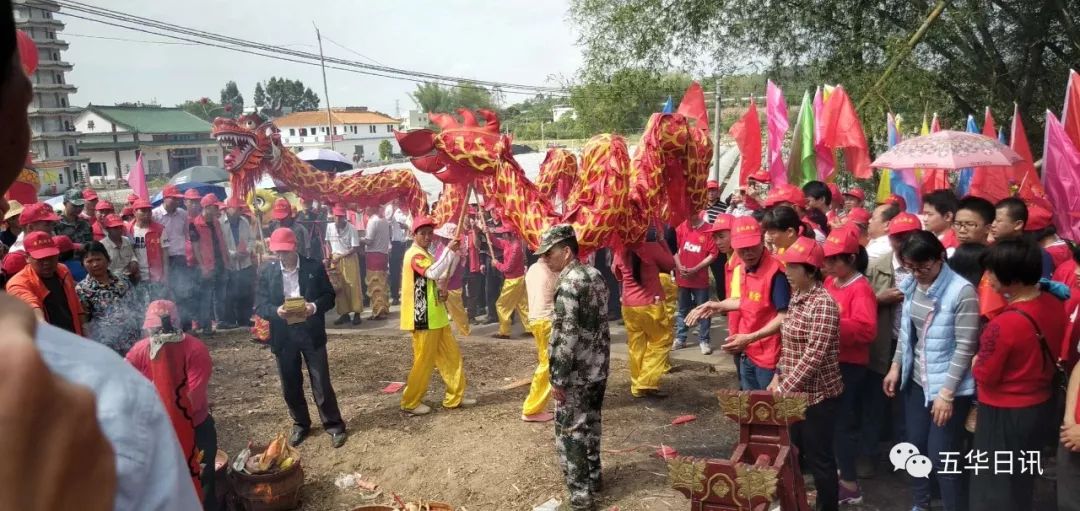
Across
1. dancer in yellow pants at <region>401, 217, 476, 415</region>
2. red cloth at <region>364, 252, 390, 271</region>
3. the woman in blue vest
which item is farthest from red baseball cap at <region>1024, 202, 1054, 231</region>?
red cloth at <region>364, 252, 390, 271</region>

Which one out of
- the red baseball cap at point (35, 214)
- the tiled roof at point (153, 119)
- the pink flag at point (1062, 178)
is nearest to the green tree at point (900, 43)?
the pink flag at point (1062, 178)

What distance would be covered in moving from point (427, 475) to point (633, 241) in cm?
245

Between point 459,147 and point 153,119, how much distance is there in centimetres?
3673

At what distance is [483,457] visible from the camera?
5180mm

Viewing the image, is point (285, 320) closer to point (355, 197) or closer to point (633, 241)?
point (633, 241)

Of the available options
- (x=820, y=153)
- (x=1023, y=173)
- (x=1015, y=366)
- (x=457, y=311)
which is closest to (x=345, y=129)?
(x=457, y=311)

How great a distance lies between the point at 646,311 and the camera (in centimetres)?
610

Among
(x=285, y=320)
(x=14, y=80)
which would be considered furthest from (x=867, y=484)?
(x=14, y=80)

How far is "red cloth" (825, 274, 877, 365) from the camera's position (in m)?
4.11

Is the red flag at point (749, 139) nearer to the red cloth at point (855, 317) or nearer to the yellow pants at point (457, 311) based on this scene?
the yellow pants at point (457, 311)

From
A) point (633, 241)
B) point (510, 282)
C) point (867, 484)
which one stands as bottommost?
point (867, 484)

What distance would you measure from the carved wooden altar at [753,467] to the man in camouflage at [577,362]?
108cm

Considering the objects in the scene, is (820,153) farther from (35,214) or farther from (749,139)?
(35,214)

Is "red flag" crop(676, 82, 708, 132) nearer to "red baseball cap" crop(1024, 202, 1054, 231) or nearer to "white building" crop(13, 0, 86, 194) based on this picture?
"red baseball cap" crop(1024, 202, 1054, 231)
